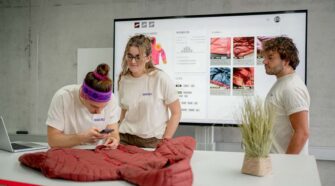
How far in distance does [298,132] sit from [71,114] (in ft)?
4.45

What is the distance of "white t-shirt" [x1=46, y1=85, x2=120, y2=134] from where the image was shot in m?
1.99

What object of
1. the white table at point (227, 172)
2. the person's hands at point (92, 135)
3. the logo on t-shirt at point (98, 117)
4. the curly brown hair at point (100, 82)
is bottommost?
the white table at point (227, 172)

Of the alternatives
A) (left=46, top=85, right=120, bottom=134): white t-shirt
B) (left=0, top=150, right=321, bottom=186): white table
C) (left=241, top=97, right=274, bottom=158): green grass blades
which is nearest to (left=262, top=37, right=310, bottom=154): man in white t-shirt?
(left=0, top=150, right=321, bottom=186): white table

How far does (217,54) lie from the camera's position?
3.46 meters

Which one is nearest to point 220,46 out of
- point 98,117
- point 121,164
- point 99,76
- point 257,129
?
point 98,117

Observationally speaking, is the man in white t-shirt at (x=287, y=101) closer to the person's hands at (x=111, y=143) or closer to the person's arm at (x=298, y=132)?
the person's arm at (x=298, y=132)

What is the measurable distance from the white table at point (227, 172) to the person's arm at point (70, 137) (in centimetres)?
23

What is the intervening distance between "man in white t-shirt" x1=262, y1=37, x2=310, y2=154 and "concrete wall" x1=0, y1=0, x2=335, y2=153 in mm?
1331

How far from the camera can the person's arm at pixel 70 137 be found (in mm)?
1853

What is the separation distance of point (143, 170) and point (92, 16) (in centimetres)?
311

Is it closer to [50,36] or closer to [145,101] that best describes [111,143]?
[145,101]

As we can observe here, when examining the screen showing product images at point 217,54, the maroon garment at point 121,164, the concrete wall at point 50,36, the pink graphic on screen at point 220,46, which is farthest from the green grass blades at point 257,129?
the concrete wall at point 50,36

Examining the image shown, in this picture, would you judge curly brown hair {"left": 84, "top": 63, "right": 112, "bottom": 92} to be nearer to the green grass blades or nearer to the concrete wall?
the green grass blades

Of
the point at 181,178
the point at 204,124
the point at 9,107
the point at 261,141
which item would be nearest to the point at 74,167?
the point at 181,178
